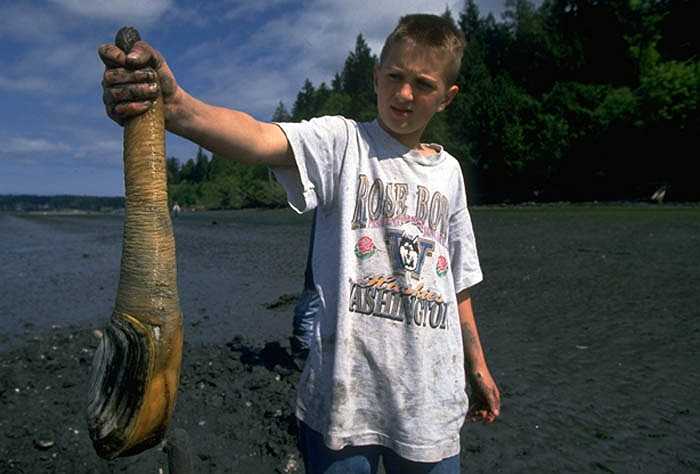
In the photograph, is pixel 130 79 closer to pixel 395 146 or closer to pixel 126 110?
pixel 126 110

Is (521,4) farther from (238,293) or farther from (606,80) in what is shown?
(238,293)

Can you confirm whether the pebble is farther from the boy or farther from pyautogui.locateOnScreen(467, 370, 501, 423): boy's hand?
pyautogui.locateOnScreen(467, 370, 501, 423): boy's hand

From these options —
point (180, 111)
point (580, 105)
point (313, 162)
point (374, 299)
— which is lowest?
point (374, 299)

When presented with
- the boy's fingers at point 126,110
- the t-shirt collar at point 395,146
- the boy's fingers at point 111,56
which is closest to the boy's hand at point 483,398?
the t-shirt collar at point 395,146

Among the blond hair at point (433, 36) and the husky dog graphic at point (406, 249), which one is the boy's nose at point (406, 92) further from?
the husky dog graphic at point (406, 249)

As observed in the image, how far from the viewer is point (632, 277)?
11.2 meters

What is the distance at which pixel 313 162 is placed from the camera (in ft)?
6.94

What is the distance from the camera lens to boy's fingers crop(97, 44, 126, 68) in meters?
1.43

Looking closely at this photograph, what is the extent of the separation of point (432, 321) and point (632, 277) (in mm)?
10187

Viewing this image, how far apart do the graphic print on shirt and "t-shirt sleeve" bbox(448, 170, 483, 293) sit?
302mm

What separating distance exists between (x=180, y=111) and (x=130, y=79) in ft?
0.63

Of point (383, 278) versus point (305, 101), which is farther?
point (305, 101)

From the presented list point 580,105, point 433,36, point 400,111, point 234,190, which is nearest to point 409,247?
point 400,111

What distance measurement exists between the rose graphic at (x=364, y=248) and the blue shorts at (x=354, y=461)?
2.14 feet
